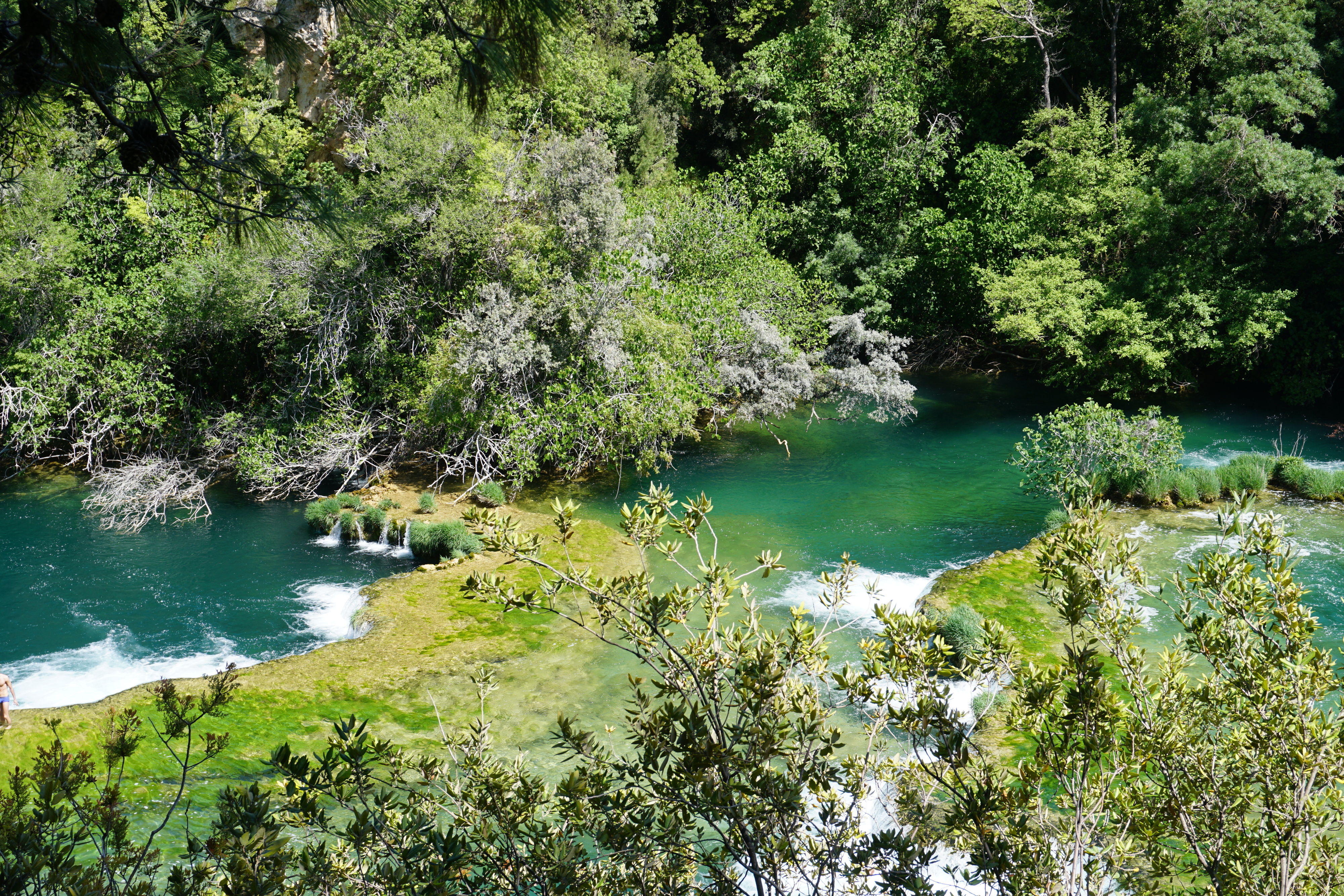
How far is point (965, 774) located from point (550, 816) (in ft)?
6.13

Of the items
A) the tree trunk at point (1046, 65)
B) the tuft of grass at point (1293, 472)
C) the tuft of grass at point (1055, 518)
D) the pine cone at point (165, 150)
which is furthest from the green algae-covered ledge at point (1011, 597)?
the tree trunk at point (1046, 65)

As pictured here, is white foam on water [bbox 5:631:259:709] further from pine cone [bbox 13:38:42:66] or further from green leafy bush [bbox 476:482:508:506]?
pine cone [bbox 13:38:42:66]

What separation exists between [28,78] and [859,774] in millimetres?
4722

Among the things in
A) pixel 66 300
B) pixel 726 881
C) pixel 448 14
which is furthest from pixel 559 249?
pixel 726 881

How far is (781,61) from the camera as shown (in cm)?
2489

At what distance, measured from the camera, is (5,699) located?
8961 millimetres

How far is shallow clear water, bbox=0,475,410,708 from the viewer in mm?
10797

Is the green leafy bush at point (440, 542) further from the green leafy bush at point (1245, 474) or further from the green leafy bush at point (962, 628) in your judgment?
the green leafy bush at point (1245, 474)

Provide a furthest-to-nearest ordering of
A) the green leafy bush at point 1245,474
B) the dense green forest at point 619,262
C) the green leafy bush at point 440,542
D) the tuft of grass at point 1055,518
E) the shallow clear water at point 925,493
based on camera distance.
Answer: the dense green forest at point 619,262
the green leafy bush at point 1245,474
the green leafy bush at point 440,542
the tuft of grass at point 1055,518
the shallow clear water at point 925,493

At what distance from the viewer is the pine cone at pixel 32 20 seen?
4168mm

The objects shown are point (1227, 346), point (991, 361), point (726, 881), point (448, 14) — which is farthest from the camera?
point (991, 361)

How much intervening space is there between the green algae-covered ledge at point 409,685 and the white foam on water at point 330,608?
0.81ft

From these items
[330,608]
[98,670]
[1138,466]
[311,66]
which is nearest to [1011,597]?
[1138,466]

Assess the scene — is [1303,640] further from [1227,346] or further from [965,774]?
[1227,346]
